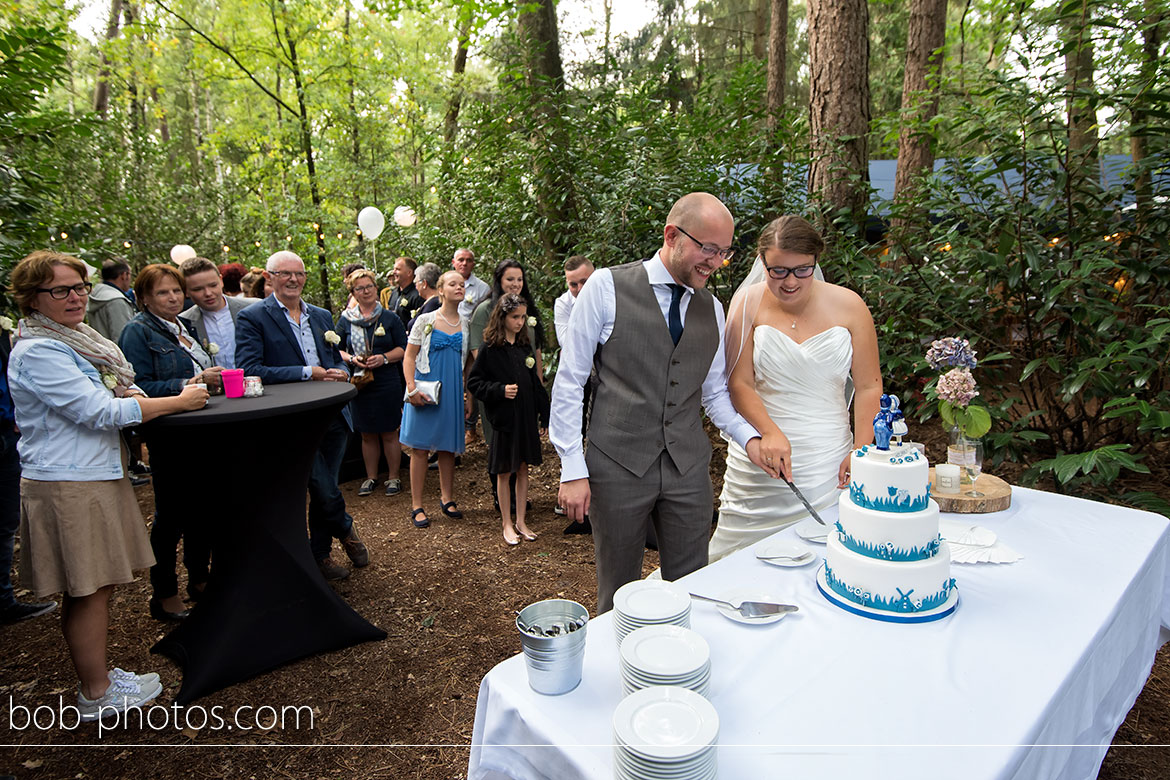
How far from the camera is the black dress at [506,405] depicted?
4434mm

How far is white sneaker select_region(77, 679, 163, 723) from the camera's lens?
2.65 metres

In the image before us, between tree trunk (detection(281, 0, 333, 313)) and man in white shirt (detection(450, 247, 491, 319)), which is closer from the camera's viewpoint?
man in white shirt (detection(450, 247, 491, 319))

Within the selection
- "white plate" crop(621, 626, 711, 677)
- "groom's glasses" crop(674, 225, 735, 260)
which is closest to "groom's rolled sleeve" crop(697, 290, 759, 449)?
"groom's glasses" crop(674, 225, 735, 260)

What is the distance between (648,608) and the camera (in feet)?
4.56

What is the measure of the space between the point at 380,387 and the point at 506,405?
4.75 feet

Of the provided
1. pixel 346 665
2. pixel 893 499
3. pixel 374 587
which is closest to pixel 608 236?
pixel 374 587

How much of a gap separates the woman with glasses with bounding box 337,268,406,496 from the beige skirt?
2654 mm

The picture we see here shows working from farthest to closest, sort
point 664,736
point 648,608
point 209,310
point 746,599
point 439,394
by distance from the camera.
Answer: point 439,394 < point 209,310 < point 746,599 < point 648,608 < point 664,736

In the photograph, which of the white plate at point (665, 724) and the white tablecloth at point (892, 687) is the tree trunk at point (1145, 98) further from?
→ the white plate at point (665, 724)

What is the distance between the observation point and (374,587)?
3.88 m

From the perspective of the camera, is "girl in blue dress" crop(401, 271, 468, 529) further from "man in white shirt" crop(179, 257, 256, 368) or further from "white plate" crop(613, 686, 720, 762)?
"white plate" crop(613, 686, 720, 762)

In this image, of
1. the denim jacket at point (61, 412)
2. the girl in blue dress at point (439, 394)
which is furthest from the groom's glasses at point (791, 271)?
the girl in blue dress at point (439, 394)

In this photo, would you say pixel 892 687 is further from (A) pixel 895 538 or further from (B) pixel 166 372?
(B) pixel 166 372

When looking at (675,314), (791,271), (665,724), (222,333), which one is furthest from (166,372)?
(665,724)
